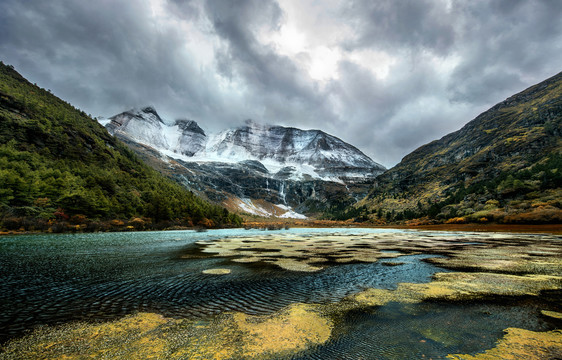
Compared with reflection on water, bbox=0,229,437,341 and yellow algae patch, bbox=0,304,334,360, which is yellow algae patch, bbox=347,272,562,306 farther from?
yellow algae patch, bbox=0,304,334,360

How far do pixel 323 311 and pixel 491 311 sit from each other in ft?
21.3

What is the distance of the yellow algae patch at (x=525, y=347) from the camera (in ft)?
18.3

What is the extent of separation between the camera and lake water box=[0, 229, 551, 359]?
264 inches

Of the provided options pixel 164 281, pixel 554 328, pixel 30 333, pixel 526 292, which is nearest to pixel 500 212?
pixel 526 292

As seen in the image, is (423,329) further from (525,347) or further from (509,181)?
(509,181)

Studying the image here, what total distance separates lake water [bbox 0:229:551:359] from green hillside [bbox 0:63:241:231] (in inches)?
2081

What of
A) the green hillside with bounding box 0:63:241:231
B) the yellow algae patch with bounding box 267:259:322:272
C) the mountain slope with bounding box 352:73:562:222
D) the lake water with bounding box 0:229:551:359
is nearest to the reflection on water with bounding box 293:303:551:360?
the lake water with bounding box 0:229:551:359

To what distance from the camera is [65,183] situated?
221ft

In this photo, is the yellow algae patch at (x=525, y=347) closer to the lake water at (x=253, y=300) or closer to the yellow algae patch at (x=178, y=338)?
the lake water at (x=253, y=300)

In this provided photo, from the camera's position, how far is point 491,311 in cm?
881

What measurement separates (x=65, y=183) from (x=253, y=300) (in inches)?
3334

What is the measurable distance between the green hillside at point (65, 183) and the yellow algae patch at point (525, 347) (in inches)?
2973

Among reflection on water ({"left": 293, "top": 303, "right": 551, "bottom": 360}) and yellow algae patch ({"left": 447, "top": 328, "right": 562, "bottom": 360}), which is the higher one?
yellow algae patch ({"left": 447, "top": 328, "right": 562, "bottom": 360})

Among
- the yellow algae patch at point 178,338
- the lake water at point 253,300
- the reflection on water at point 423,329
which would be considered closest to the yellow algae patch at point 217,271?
the lake water at point 253,300
